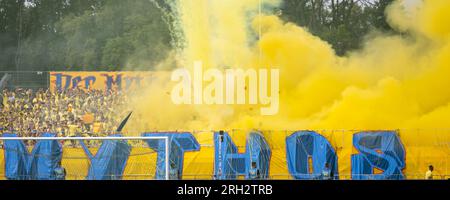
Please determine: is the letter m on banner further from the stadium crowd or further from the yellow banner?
the stadium crowd

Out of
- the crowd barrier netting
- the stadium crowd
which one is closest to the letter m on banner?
the crowd barrier netting

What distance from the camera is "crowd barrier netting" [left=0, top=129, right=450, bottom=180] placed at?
19438 millimetres

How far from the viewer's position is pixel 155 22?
77.4 ft

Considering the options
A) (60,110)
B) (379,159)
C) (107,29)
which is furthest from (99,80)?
(379,159)

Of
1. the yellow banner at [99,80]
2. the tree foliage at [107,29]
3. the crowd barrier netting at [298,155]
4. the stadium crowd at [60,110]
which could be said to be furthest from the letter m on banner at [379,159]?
the stadium crowd at [60,110]

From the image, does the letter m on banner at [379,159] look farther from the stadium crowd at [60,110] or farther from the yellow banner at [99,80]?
the stadium crowd at [60,110]

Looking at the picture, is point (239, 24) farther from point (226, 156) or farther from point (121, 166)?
point (121, 166)

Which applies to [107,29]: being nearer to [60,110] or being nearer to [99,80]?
[99,80]

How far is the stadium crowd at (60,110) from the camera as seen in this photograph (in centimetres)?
2238

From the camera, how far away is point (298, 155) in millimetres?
19844

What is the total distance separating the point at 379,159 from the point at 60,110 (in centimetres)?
947

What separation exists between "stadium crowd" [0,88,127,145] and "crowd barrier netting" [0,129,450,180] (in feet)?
8.31

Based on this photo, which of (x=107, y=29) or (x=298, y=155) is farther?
(x=107, y=29)
